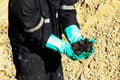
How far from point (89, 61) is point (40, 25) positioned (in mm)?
2059

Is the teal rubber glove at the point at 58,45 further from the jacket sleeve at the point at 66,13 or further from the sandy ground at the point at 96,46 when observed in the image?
the sandy ground at the point at 96,46

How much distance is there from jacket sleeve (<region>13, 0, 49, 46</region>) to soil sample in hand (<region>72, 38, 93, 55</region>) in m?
0.29

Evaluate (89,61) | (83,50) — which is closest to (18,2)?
(83,50)

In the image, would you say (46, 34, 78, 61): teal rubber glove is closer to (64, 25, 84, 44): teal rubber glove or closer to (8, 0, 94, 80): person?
(8, 0, 94, 80): person

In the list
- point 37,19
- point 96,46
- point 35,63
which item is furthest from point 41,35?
point 96,46

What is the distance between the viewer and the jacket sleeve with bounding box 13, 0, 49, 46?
3.20 m

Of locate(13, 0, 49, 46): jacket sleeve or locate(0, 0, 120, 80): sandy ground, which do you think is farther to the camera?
locate(0, 0, 120, 80): sandy ground

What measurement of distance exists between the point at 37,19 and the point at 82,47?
470 mm

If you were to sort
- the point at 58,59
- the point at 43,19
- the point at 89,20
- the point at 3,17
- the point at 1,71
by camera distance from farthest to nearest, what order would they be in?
the point at 3,17, the point at 89,20, the point at 1,71, the point at 58,59, the point at 43,19

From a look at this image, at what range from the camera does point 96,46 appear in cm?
540

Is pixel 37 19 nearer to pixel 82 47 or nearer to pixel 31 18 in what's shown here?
pixel 31 18

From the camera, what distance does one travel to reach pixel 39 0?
3.30 metres

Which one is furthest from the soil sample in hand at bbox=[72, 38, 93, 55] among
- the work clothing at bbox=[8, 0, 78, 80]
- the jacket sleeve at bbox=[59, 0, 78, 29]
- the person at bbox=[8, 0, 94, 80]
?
the jacket sleeve at bbox=[59, 0, 78, 29]

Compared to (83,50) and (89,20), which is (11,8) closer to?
(83,50)
